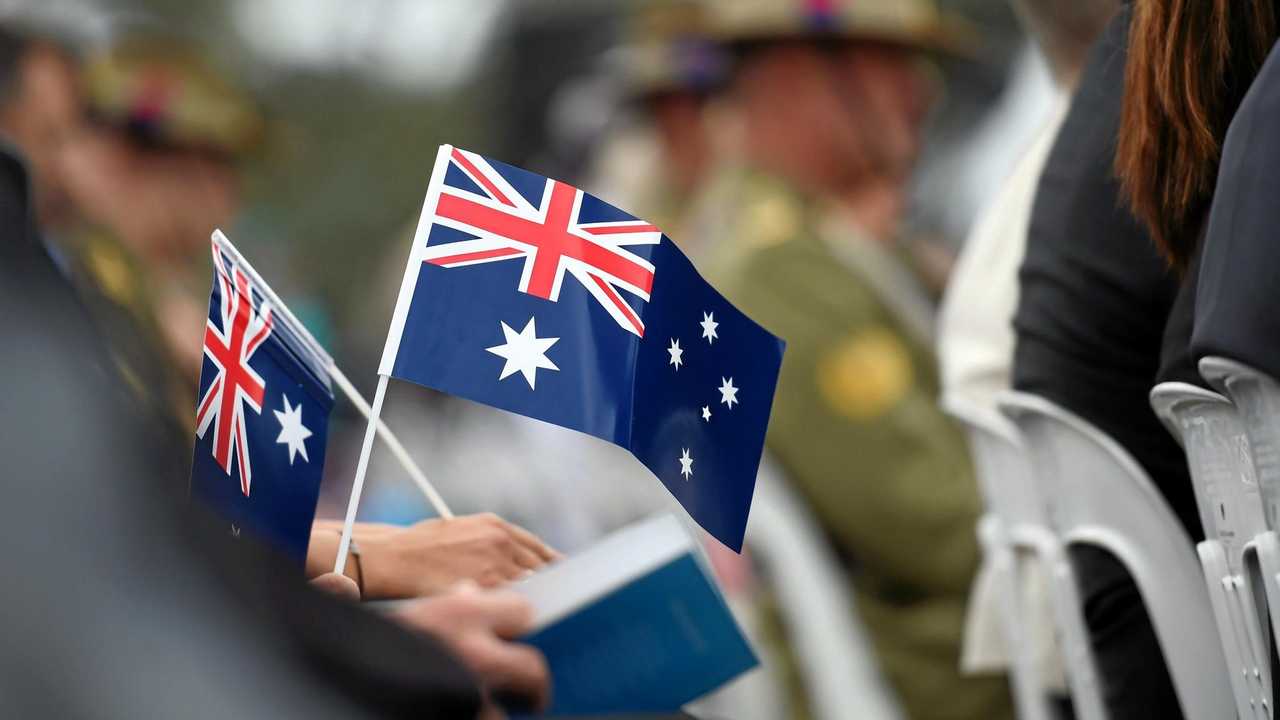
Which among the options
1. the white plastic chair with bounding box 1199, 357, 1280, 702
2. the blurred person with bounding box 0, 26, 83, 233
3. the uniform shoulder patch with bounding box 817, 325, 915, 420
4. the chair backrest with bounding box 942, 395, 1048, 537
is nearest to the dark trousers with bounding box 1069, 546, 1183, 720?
the chair backrest with bounding box 942, 395, 1048, 537

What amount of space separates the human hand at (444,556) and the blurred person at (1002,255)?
3.17ft

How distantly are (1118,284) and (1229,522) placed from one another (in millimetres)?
416

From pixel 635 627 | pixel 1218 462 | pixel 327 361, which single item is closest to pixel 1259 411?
pixel 1218 462

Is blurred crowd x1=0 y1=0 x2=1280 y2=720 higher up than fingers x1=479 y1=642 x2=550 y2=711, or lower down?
higher up

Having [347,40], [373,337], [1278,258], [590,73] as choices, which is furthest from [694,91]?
[347,40]

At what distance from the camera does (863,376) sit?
344 centimetres

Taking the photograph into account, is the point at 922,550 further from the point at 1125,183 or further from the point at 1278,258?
the point at 1278,258

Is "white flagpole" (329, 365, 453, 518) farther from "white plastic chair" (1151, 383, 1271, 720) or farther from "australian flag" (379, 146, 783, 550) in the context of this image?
"white plastic chair" (1151, 383, 1271, 720)

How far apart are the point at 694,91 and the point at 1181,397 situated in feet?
15.2

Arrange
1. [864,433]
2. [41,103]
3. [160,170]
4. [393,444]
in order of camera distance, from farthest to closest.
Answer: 1. [160,170]
2. [41,103]
3. [864,433]
4. [393,444]

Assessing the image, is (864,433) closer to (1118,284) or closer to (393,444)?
(1118,284)

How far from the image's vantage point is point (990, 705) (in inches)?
129

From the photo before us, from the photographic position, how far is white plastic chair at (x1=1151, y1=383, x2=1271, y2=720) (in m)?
1.35

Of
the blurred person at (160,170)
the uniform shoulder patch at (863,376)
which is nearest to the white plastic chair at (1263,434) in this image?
the uniform shoulder patch at (863,376)
